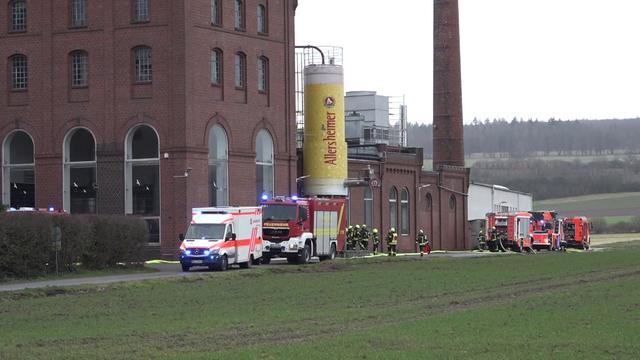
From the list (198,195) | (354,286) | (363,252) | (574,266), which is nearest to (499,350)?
(354,286)

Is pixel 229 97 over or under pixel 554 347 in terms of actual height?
over

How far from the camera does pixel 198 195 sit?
56.5m

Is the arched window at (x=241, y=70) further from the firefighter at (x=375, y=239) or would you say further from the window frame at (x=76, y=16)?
the firefighter at (x=375, y=239)

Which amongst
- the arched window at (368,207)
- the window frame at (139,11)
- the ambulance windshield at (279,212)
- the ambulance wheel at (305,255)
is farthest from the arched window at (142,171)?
the arched window at (368,207)

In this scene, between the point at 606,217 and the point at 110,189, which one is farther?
the point at 606,217

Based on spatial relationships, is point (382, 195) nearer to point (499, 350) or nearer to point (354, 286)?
point (354, 286)

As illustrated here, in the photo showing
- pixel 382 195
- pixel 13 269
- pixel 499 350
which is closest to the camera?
pixel 499 350

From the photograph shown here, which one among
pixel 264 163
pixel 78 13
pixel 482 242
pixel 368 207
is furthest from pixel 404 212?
pixel 78 13

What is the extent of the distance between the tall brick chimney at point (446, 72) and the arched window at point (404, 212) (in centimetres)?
658

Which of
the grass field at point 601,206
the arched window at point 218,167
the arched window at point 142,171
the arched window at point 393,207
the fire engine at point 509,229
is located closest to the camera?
the arched window at point 142,171

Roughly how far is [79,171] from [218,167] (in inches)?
274

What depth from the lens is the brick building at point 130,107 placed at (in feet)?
184

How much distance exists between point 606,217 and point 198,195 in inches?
3498

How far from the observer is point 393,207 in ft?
251
